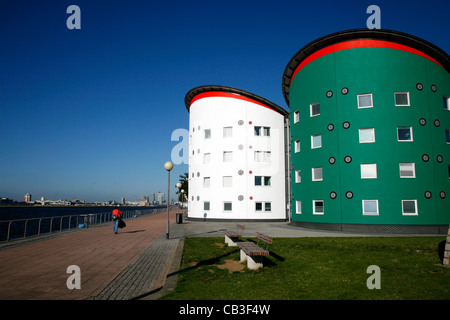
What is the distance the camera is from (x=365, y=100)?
2206 centimetres

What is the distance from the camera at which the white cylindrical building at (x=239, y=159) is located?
109 ft

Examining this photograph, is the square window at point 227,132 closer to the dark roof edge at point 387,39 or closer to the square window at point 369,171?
the dark roof edge at point 387,39

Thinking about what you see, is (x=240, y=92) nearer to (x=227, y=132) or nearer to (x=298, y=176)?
(x=227, y=132)

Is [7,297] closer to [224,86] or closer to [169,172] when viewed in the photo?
[169,172]

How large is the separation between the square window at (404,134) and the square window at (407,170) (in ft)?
6.31

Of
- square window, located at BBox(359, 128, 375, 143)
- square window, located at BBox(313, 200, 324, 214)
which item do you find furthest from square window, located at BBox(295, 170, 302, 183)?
square window, located at BBox(359, 128, 375, 143)

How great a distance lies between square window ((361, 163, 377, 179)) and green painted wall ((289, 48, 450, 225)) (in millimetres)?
267

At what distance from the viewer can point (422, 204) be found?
66.4ft

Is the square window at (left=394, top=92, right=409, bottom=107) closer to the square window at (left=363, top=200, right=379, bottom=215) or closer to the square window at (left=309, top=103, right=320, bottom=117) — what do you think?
the square window at (left=309, top=103, right=320, bottom=117)

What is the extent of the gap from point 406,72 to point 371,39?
3.71 m

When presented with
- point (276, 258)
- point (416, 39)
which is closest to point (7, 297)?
point (276, 258)

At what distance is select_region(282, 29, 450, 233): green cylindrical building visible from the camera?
20469 millimetres

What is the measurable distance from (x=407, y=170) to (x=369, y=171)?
8.57ft

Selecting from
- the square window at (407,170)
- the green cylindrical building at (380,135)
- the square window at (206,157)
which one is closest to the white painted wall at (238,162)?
the square window at (206,157)
